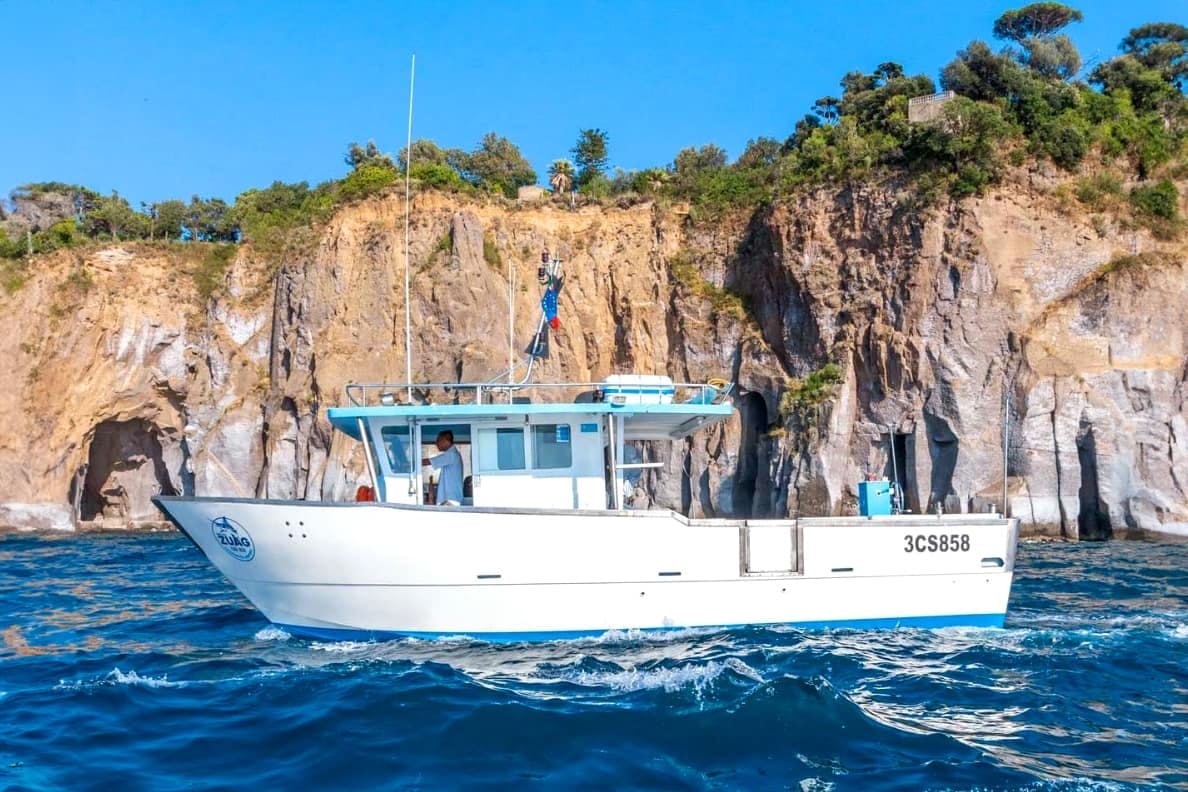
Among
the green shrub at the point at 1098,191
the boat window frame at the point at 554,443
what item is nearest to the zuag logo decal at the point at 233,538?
the boat window frame at the point at 554,443

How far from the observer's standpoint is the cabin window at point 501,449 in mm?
12477

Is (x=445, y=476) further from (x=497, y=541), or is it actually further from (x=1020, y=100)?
(x=1020, y=100)

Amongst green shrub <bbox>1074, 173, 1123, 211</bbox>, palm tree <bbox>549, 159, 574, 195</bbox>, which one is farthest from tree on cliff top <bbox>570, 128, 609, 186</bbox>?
green shrub <bbox>1074, 173, 1123, 211</bbox>

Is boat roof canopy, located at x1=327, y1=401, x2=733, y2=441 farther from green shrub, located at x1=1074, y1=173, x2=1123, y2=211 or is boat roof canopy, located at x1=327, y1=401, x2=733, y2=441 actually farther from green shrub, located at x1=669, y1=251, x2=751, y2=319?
green shrub, located at x1=1074, y1=173, x2=1123, y2=211

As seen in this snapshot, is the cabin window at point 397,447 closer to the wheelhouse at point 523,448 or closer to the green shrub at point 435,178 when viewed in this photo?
the wheelhouse at point 523,448

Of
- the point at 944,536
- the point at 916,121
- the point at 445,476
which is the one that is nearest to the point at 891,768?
the point at 944,536

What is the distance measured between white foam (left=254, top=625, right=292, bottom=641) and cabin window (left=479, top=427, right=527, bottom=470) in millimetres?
3188

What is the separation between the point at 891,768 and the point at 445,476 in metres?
6.66

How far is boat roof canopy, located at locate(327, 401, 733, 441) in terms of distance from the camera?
12039 millimetres

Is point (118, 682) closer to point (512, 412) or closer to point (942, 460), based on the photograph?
point (512, 412)

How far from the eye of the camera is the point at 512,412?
40.0 ft

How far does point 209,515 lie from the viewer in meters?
11.6

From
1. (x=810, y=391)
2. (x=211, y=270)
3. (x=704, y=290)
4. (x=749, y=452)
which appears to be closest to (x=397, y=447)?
(x=810, y=391)

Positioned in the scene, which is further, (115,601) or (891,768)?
(115,601)
